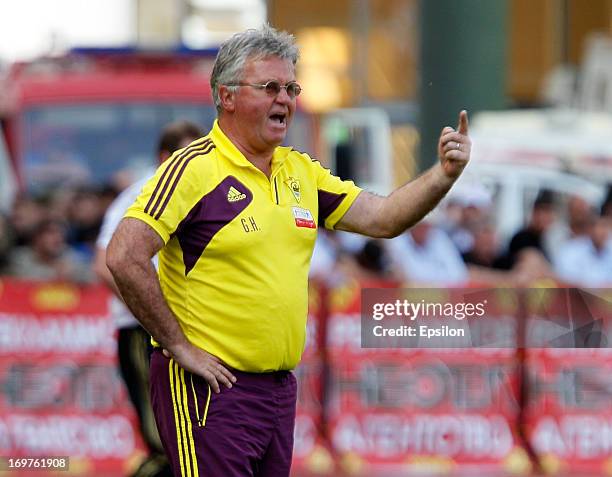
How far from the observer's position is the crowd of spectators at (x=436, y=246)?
12.7m

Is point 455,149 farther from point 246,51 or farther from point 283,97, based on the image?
point 246,51

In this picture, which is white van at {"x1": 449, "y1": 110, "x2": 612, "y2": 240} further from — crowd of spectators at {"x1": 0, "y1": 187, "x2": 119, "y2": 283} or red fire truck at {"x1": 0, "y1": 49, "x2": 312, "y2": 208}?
crowd of spectators at {"x1": 0, "y1": 187, "x2": 119, "y2": 283}

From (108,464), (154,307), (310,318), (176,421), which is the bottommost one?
(108,464)

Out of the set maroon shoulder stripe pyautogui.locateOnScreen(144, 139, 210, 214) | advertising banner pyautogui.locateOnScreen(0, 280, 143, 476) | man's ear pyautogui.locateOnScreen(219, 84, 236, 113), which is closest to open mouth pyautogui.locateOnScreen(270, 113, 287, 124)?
man's ear pyautogui.locateOnScreen(219, 84, 236, 113)

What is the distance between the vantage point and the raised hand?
6.04 metres

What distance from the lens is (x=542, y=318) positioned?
11281mm

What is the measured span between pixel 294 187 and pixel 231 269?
0.43m

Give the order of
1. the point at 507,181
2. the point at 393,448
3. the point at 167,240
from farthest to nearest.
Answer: the point at 507,181 → the point at 393,448 → the point at 167,240

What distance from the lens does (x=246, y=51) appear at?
19.6ft

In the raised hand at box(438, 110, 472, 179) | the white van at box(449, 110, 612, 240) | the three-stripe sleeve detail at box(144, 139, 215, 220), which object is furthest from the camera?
the white van at box(449, 110, 612, 240)

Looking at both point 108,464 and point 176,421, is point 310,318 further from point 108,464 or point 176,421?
point 176,421

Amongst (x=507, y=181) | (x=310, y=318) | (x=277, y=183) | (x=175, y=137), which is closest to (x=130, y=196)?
(x=175, y=137)

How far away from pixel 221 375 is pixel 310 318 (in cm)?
598

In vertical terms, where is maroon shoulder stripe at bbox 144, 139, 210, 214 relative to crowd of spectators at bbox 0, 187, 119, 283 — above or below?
above
